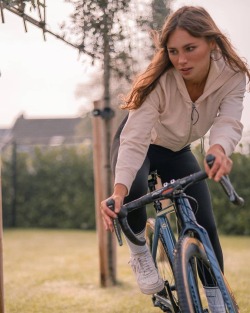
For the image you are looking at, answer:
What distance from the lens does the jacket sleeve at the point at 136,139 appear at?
3.08 m

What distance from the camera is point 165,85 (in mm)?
3312

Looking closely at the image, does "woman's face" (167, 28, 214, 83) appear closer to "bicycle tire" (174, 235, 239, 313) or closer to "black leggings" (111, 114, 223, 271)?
"black leggings" (111, 114, 223, 271)

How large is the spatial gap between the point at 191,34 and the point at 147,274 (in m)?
1.23

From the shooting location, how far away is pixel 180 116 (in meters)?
3.38

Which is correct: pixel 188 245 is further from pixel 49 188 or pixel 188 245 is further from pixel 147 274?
pixel 49 188

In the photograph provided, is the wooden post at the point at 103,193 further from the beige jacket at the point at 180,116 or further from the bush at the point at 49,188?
the bush at the point at 49,188

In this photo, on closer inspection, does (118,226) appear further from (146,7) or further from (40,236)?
(40,236)

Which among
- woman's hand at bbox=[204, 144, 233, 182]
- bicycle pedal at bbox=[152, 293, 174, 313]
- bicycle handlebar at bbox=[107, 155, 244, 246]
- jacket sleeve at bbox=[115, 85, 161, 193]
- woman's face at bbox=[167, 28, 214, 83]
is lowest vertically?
bicycle pedal at bbox=[152, 293, 174, 313]

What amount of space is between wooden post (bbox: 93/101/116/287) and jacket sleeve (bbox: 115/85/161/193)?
3061 mm

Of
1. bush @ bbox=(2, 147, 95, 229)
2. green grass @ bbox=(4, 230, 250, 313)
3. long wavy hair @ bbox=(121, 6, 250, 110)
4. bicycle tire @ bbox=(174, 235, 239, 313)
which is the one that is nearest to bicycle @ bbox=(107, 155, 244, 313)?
bicycle tire @ bbox=(174, 235, 239, 313)

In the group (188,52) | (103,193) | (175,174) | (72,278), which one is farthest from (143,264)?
(72,278)

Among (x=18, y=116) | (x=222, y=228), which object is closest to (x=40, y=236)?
(x=222, y=228)

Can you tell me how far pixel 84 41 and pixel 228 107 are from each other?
2.28 meters

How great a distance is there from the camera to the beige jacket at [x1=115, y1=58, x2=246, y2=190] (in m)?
3.12
